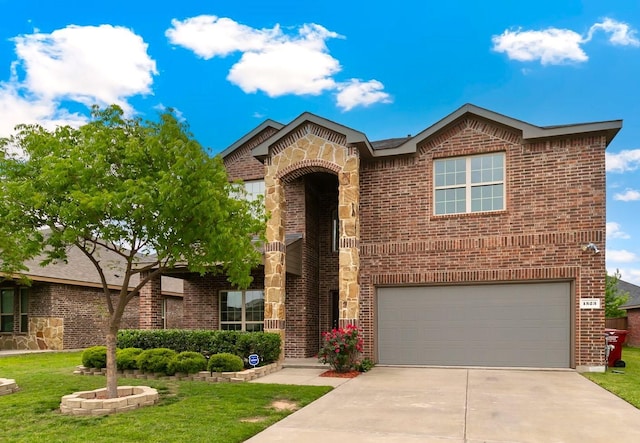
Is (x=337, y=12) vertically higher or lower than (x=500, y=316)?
higher

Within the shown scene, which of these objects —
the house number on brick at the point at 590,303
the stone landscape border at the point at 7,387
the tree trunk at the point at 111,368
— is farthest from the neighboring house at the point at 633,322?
the stone landscape border at the point at 7,387

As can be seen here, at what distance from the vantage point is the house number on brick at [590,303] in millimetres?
13156

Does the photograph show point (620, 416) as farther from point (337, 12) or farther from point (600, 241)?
point (337, 12)

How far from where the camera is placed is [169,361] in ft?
40.7

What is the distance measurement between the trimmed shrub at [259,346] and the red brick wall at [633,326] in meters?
21.3

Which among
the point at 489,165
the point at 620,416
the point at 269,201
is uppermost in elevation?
the point at 489,165

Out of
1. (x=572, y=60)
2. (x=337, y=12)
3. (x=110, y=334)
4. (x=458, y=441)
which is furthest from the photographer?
(x=572, y=60)

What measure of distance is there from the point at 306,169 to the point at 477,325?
21.5 ft

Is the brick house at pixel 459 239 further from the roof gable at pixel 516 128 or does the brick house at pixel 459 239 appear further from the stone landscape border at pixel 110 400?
the stone landscape border at pixel 110 400

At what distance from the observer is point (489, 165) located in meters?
14.5

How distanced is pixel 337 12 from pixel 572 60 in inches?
420

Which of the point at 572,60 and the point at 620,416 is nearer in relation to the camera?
the point at 620,416

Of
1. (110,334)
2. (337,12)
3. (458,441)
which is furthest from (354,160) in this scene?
(458,441)

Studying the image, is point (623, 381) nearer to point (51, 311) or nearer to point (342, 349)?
point (342, 349)
